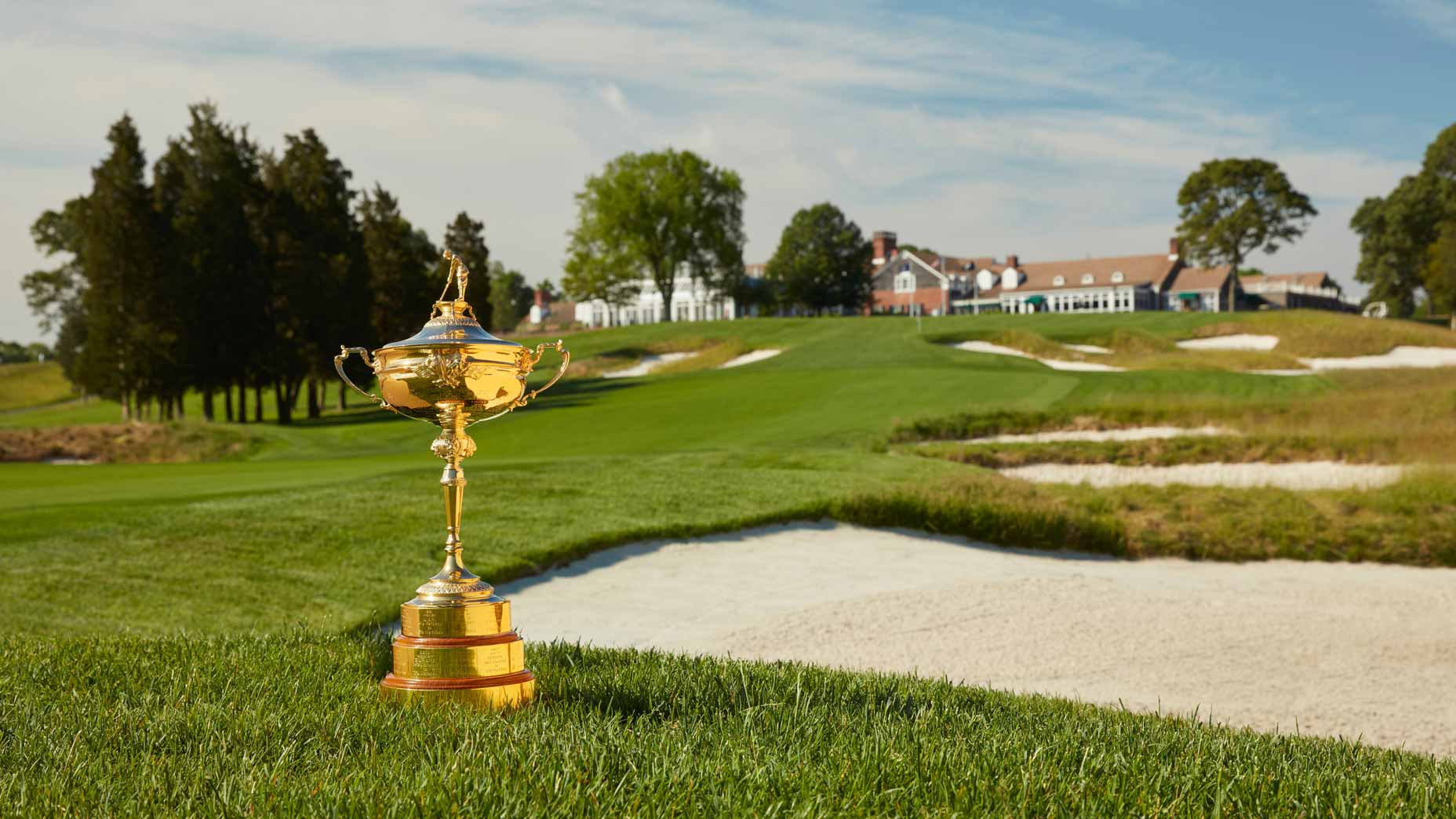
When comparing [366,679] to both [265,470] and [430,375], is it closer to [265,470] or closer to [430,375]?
[430,375]

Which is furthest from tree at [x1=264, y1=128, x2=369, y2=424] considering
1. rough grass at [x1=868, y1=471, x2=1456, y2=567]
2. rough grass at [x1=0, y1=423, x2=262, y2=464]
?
rough grass at [x1=868, y1=471, x2=1456, y2=567]

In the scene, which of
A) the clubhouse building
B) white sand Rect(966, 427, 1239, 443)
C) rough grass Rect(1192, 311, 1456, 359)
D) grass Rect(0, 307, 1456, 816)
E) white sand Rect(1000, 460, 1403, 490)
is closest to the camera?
grass Rect(0, 307, 1456, 816)

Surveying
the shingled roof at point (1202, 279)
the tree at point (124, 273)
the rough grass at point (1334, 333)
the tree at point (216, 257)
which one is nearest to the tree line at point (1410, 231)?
the shingled roof at point (1202, 279)

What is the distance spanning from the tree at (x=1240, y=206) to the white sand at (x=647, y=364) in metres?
41.8

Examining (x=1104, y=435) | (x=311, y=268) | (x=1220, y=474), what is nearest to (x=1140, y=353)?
(x=1104, y=435)

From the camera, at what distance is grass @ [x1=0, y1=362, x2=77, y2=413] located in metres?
71.4

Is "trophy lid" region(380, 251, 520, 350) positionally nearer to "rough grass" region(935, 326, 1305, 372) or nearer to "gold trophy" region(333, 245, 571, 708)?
"gold trophy" region(333, 245, 571, 708)

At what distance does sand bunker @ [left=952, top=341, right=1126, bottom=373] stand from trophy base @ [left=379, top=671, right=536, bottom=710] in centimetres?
3342

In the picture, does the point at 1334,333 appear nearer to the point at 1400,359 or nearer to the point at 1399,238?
the point at 1400,359

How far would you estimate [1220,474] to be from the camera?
18.0m

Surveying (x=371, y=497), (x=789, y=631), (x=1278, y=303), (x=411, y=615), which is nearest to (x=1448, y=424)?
(x=789, y=631)

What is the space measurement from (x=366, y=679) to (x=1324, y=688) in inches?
238

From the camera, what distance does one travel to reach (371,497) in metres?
13.2

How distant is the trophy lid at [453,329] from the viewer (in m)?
4.15
